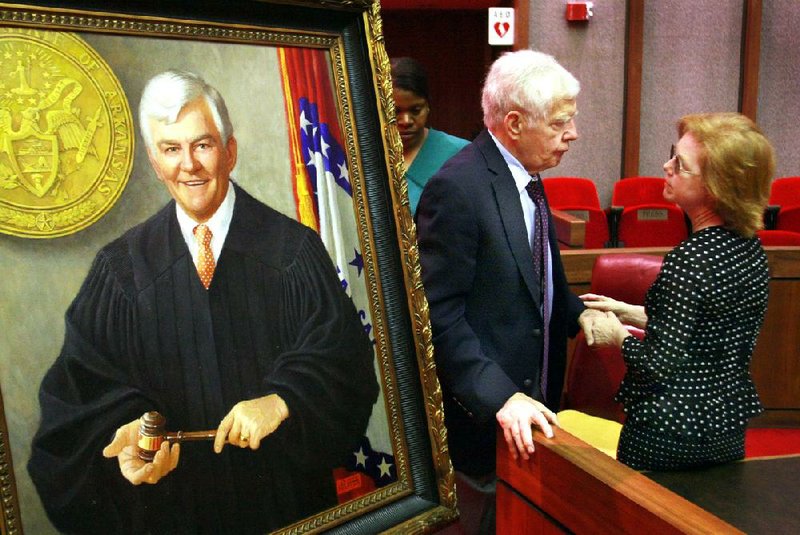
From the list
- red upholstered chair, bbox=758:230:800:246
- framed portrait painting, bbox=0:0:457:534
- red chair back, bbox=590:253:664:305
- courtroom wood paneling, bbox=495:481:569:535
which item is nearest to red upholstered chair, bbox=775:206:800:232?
red upholstered chair, bbox=758:230:800:246

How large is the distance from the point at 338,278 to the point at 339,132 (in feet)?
0.67

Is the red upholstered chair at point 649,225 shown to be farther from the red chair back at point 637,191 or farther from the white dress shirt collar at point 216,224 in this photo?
the white dress shirt collar at point 216,224

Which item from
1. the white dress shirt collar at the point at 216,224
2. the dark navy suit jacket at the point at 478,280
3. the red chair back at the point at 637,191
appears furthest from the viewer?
the red chair back at the point at 637,191

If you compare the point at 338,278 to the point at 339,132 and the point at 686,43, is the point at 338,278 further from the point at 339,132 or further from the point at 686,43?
the point at 686,43

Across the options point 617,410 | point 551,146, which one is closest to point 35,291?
point 551,146

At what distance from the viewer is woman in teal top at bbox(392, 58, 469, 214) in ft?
7.30

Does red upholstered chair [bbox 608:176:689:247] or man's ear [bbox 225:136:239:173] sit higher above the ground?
man's ear [bbox 225:136:239:173]

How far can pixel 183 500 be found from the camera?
857mm

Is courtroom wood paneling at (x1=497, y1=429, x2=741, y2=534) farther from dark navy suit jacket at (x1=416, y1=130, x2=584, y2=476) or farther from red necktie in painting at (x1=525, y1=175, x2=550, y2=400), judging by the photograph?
red necktie in painting at (x1=525, y1=175, x2=550, y2=400)

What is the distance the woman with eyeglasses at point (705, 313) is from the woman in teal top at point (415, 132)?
0.85m

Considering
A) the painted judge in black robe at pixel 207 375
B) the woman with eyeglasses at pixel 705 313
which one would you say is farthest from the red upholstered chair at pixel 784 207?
the painted judge in black robe at pixel 207 375

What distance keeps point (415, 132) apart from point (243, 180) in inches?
55.7

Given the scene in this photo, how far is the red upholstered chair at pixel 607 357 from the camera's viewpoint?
2.06 metres

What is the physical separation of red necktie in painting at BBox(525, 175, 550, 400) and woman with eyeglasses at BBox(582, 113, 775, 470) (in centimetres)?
17
